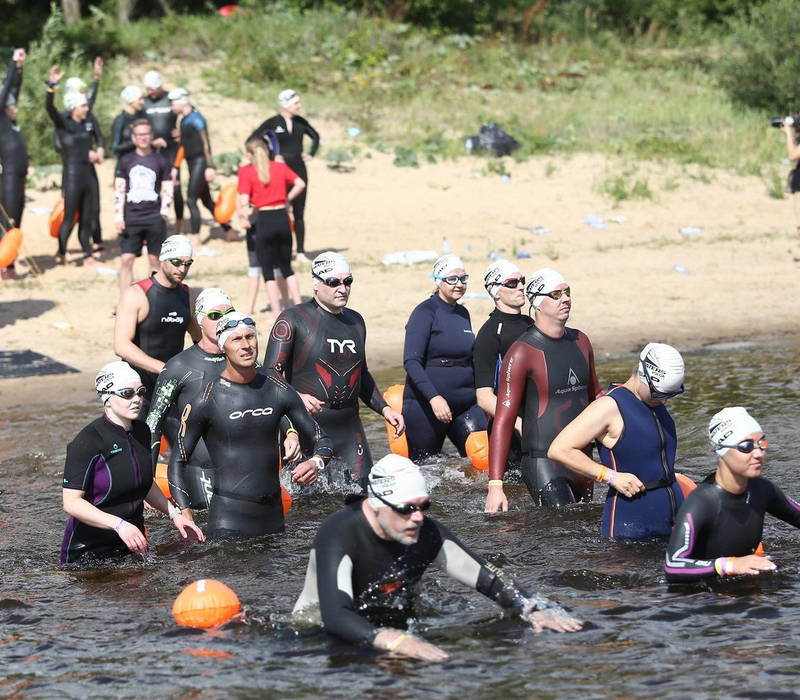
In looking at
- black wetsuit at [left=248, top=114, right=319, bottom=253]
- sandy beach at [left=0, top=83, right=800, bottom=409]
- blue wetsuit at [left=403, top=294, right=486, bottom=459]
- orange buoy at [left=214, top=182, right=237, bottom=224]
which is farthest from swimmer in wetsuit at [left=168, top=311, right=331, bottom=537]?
orange buoy at [left=214, top=182, right=237, bottom=224]

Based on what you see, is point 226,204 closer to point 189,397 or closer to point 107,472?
point 189,397

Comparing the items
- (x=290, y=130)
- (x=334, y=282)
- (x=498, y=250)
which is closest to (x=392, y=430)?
(x=334, y=282)

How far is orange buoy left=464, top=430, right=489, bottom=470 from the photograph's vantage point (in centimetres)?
1027

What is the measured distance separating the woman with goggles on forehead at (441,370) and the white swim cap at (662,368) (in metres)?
2.53

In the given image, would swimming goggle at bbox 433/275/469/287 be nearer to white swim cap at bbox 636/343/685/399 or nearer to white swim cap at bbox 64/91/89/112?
white swim cap at bbox 636/343/685/399

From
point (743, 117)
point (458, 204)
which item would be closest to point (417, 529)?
point (458, 204)

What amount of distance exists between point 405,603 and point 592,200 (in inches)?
551

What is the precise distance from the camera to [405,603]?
709 cm

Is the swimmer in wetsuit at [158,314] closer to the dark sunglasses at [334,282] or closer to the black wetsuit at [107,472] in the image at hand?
the dark sunglasses at [334,282]

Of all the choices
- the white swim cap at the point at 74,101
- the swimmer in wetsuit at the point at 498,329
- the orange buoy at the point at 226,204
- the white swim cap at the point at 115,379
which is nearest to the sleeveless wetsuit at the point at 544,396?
the swimmer in wetsuit at the point at 498,329

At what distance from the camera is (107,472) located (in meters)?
7.92

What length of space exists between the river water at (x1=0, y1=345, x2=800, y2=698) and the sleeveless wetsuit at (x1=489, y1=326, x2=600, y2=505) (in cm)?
21

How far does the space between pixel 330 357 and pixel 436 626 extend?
108 inches

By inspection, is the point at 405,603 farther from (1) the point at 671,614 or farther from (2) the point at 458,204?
(2) the point at 458,204
